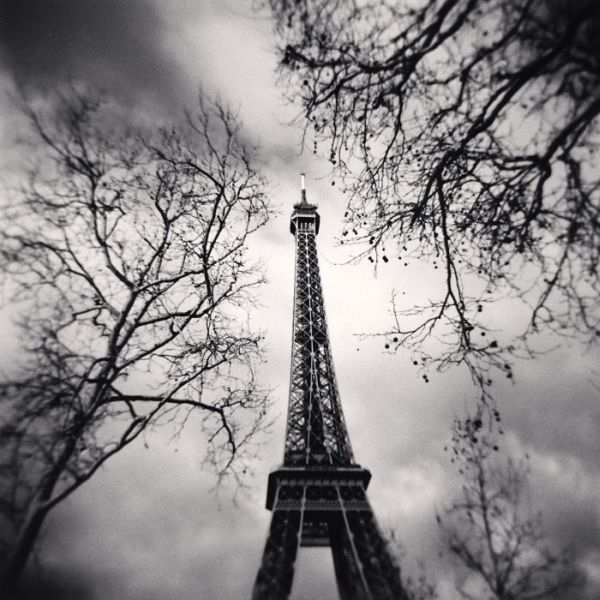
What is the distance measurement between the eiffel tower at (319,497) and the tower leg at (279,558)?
3 centimetres

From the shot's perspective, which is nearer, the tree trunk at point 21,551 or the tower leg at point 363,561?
the tree trunk at point 21,551

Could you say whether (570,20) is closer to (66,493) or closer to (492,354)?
(492,354)

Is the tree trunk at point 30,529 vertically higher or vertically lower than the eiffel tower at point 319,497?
lower

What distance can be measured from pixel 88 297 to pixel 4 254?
1.36 meters

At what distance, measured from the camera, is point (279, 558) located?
1499 cm

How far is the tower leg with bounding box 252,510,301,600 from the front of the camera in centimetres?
1366

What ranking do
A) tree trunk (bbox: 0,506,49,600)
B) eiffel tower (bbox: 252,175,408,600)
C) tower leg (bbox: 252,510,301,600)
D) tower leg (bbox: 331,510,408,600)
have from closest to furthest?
tree trunk (bbox: 0,506,49,600) < tower leg (bbox: 331,510,408,600) < tower leg (bbox: 252,510,301,600) < eiffel tower (bbox: 252,175,408,600)

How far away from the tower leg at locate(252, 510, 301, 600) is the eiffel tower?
0.10 feet

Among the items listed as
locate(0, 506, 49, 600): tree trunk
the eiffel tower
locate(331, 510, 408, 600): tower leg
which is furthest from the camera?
the eiffel tower

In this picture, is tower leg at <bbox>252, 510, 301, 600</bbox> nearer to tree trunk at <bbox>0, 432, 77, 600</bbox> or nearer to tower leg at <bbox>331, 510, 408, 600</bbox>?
tower leg at <bbox>331, 510, 408, 600</bbox>

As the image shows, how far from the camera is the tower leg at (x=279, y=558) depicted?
44.8ft

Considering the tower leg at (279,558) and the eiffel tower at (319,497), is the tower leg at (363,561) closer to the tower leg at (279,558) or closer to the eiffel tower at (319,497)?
the eiffel tower at (319,497)

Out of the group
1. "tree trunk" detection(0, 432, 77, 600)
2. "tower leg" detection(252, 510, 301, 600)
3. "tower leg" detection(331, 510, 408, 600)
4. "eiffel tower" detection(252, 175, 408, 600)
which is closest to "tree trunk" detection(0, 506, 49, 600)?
"tree trunk" detection(0, 432, 77, 600)

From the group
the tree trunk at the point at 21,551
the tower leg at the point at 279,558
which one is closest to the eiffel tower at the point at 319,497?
the tower leg at the point at 279,558
